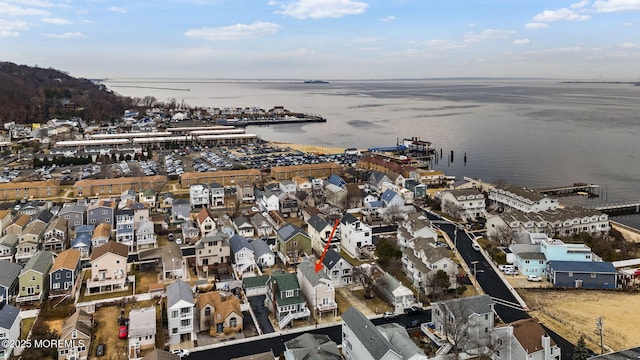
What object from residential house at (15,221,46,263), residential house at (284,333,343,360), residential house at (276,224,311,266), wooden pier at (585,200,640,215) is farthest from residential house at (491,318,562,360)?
wooden pier at (585,200,640,215)

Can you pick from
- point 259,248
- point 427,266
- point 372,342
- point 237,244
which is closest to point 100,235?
point 237,244

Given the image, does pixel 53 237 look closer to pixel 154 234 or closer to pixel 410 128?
pixel 154 234

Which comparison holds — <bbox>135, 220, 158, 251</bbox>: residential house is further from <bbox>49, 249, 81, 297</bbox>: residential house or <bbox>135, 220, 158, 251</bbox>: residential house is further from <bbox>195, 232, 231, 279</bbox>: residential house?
<bbox>49, 249, 81, 297</bbox>: residential house

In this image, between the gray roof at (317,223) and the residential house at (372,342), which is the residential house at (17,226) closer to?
the gray roof at (317,223)

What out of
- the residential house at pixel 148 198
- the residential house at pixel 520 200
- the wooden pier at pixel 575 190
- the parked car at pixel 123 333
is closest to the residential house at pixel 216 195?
the residential house at pixel 148 198

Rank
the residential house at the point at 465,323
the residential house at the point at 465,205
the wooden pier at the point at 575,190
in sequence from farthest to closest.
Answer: the wooden pier at the point at 575,190, the residential house at the point at 465,205, the residential house at the point at 465,323

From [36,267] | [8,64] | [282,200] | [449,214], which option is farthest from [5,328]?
[8,64]
